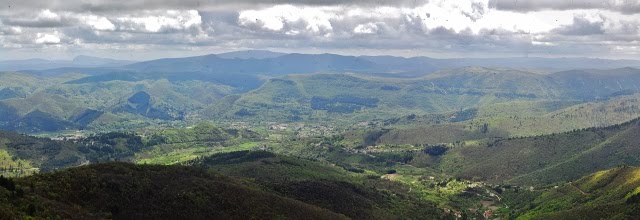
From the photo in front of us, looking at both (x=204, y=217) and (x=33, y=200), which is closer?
(x=33, y=200)

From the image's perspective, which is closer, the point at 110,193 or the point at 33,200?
the point at 33,200

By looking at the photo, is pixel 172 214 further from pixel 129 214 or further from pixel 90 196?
pixel 90 196

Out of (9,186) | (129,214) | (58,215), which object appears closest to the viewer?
(58,215)

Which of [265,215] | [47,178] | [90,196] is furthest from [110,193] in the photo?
[265,215]

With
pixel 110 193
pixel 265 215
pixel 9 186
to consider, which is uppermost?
pixel 9 186

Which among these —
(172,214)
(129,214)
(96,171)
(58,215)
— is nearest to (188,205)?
(172,214)

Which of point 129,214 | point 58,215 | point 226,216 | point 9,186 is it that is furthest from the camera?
point 226,216

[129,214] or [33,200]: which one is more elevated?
[33,200]

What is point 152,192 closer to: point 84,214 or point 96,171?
point 96,171

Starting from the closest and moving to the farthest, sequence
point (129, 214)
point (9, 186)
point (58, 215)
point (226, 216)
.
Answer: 1. point (58, 215)
2. point (9, 186)
3. point (129, 214)
4. point (226, 216)

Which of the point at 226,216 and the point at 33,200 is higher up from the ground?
the point at 33,200
